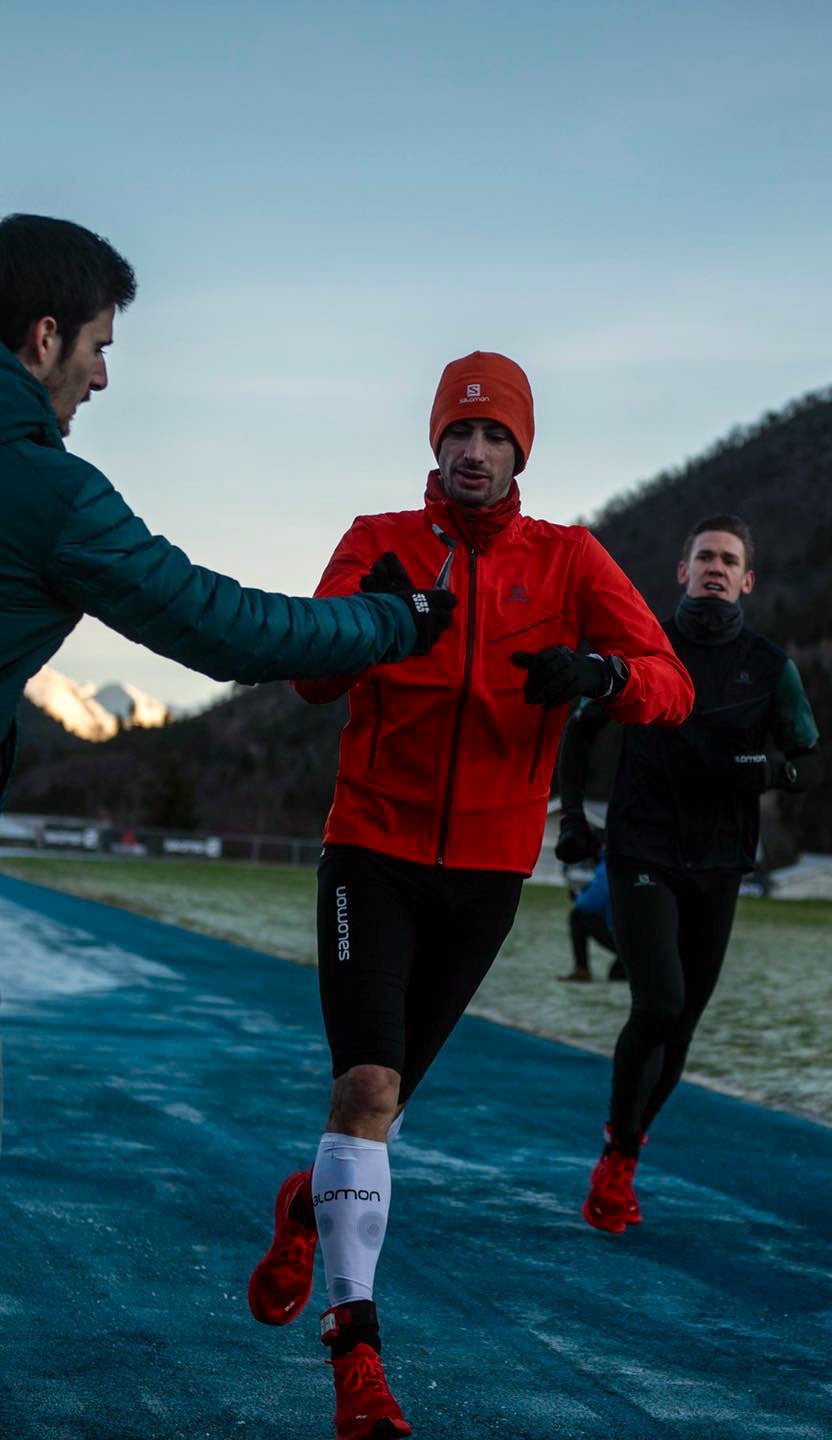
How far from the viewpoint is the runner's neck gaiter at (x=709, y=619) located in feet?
19.6

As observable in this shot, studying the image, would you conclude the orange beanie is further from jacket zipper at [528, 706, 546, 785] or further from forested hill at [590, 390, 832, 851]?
forested hill at [590, 390, 832, 851]

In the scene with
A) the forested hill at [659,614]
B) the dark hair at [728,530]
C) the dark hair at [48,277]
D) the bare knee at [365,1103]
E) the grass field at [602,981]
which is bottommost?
the grass field at [602,981]

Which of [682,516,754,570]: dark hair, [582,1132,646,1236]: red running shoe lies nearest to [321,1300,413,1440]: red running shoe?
[582,1132,646,1236]: red running shoe

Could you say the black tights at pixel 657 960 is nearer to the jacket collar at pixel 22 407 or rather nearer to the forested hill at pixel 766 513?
the jacket collar at pixel 22 407

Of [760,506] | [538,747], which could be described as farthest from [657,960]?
[760,506]

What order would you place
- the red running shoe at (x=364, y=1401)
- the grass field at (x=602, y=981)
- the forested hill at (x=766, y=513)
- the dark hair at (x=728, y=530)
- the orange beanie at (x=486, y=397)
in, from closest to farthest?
the red running shoe at (x=364, y=1401)
the orange beanie at (x=486, y=397)
the dark hair at (x=728, y=530)
the grass field at (x=602, y=981)
the forested hill at (x=766, y=513)

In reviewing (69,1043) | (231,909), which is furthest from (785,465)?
(69,1043)

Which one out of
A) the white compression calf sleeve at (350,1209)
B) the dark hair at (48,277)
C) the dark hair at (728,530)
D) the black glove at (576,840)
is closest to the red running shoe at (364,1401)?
the white compression calf sleeve at (350,1209)

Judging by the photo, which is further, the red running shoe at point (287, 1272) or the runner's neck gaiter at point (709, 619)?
the runner's neck gaiter at point (709, 619)

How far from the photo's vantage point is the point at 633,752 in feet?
19.6

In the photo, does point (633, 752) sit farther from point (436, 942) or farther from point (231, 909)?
point (231, 909)

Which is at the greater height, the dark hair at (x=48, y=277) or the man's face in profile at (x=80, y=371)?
the dark hair at (x=48, y=277)

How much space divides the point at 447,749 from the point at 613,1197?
2.30 meters

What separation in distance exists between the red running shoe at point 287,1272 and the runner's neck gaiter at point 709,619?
278 centimetres
